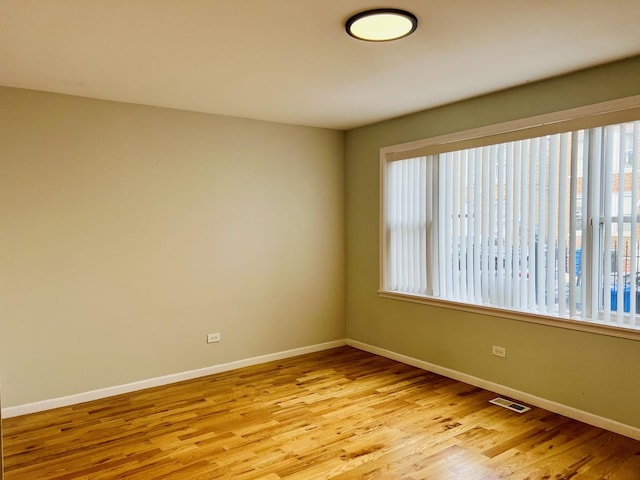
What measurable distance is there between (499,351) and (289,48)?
2.87m

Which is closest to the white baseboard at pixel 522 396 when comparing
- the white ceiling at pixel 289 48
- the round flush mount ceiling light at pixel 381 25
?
the white ceiling at pixel 289 48

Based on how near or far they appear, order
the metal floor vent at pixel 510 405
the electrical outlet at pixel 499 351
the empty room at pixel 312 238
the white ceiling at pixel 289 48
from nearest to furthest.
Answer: the white ceiling at pixel 289 48
the empty room at pixel 312 238
the metal floor vent at pixel 510 405
the electrical outlet at pixel 499 351

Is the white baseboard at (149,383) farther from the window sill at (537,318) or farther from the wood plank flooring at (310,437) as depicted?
the window sill at (537,318)

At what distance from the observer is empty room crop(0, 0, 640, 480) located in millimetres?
2711

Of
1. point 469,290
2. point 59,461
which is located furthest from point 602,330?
point 59,461

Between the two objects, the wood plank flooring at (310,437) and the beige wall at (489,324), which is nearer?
the wood plank flooring at (310,437)

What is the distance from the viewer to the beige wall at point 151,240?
11.8 feet

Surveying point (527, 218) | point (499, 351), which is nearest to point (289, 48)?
point (527, 218)

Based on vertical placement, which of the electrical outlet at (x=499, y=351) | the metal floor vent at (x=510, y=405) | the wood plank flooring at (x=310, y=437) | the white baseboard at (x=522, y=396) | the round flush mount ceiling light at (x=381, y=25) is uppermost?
the round flush mount ceiling light at (x=381, y=25)

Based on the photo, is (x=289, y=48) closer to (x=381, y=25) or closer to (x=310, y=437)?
(x=381, y=25)

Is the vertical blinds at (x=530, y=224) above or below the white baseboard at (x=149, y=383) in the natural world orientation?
above

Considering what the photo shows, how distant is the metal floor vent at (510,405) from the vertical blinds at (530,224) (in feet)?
2.43

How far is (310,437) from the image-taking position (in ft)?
10.3

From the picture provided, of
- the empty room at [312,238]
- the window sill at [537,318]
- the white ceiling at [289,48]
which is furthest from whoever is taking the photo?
the window sill at [537,318]
